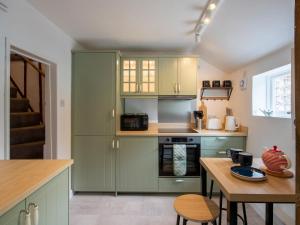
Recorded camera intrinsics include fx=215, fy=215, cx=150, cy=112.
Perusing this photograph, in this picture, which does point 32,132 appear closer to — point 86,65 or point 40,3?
point 86,65

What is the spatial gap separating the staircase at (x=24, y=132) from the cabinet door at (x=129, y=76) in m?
1.75

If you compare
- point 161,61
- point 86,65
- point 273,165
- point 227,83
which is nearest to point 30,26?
point 86,65

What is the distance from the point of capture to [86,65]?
120 inches

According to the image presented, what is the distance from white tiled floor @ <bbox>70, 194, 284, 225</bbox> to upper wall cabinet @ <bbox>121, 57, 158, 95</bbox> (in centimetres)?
153

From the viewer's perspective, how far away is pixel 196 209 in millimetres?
1579

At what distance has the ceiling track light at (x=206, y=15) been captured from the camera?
1906 mm

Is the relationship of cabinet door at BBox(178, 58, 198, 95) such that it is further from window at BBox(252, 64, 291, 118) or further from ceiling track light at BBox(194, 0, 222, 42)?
window at BBox(252, 64, 291, 118)

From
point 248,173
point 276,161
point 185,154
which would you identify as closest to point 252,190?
point 248,173

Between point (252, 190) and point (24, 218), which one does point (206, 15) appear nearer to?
point (252, 190)

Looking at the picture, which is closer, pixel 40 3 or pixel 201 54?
pixel 40 3

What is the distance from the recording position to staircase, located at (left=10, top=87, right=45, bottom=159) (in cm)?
340

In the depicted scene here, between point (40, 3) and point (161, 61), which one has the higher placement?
point (40, 3)

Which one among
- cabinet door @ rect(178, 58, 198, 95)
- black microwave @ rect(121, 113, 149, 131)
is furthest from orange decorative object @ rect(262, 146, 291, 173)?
black microwave @ rect(121, 113, 149, 131)

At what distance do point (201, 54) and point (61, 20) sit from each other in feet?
7.12
